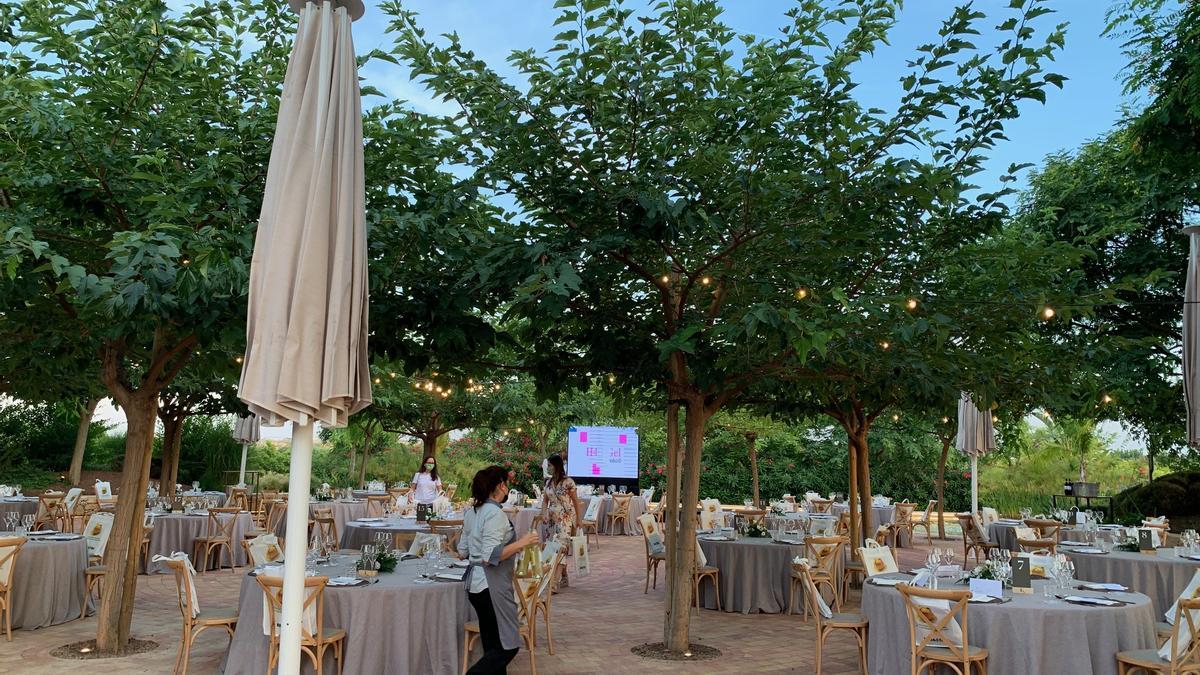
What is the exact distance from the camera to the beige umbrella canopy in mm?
3783

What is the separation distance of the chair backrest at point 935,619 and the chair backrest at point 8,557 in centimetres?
777

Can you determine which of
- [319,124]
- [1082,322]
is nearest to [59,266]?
[319,124]

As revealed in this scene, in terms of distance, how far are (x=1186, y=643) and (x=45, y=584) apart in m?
9.91

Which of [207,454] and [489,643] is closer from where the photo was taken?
[489,643]

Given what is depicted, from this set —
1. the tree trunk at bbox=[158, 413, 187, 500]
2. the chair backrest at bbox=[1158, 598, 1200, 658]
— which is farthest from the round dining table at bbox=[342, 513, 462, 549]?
the chair backrest at bbox=[1158, 598, 1200, 658]

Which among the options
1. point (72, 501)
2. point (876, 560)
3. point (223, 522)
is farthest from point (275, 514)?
point (876, 560)

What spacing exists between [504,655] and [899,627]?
296cm

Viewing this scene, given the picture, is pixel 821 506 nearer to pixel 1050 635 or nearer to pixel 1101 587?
pixel 1101 587

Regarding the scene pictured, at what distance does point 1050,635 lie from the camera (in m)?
5.83

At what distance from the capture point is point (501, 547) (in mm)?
5883

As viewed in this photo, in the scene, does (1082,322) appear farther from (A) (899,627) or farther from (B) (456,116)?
(B) (456,116)

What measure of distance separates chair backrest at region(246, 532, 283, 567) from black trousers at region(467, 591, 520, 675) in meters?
2.22

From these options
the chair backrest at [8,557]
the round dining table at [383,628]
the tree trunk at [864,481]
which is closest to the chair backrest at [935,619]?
the round dining table at [383,628]

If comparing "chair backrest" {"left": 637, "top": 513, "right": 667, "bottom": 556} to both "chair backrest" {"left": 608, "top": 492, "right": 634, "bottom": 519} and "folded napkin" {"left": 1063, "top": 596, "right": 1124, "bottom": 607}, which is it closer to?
"folded napkin" {"left": 1063, "top": 596, "right": 1124, "bottom": 607}
